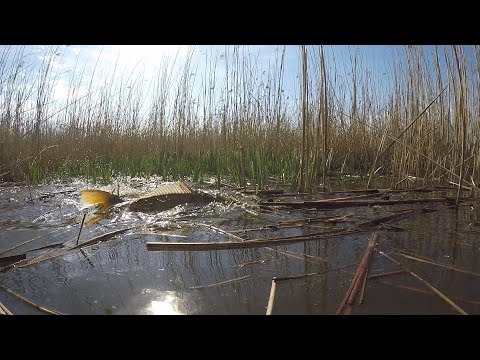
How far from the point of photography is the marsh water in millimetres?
1017

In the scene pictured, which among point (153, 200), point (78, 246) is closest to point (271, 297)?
point (78, 246)

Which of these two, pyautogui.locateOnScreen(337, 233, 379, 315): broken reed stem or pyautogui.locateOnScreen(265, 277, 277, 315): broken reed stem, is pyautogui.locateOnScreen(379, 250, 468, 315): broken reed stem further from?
pyautogui.locateOnScreen(265, 277, 277, 315): broken reed stem

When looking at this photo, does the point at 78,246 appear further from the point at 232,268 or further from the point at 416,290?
the point at 416,290

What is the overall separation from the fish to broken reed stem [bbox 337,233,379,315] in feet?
4.76

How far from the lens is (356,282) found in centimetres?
111

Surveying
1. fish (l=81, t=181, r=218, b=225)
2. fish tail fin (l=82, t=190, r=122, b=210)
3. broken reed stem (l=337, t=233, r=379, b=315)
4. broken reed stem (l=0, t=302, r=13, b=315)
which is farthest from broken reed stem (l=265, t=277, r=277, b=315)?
fish tail fin (l=82, t=190, r=122, b=210)

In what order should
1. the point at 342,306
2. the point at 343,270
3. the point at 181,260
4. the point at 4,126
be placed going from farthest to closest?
the point at 4,126 → the point at 181,260 → the point at 343,270 → the point at 342,306

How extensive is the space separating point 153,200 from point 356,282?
171cm

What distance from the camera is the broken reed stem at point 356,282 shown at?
3.21 ft
